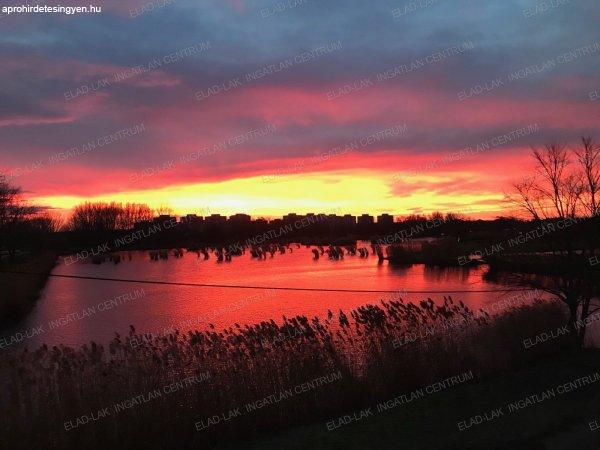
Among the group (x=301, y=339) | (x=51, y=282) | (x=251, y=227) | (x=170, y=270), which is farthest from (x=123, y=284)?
(x=251, y=227)

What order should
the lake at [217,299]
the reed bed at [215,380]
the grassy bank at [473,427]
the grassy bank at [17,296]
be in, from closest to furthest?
the grassy bank at [473,427] → the reed bed at [215,380] → the lake at [217,299] → the grassy bank at [17,296]

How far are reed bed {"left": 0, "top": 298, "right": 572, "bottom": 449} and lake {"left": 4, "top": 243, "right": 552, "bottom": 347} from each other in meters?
8.44

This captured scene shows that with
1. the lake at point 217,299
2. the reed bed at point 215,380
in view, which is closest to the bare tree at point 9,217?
the lake at point 217,299

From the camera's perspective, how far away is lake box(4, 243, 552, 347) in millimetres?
20500

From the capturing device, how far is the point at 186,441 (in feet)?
24.5

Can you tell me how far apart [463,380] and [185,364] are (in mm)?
4937

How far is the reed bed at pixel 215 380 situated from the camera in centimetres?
722

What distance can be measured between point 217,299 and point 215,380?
19.7 meters

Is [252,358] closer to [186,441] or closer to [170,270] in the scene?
[186,441]

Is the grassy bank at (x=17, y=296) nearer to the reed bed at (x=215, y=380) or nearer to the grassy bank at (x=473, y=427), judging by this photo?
the reed bed at (x=215, y=380)

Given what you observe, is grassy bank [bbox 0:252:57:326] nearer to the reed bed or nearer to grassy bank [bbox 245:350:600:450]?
the reed bed

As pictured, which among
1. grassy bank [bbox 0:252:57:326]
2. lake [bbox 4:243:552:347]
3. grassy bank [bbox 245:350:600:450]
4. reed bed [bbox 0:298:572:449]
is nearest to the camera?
grassy bank [bbox 245:350:600:450]

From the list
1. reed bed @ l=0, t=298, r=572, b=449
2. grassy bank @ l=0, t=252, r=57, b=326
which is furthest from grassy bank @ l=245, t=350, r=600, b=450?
grassy bank @ l=0, t=252, r=57, b=326

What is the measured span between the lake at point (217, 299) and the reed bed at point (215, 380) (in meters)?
8.44
